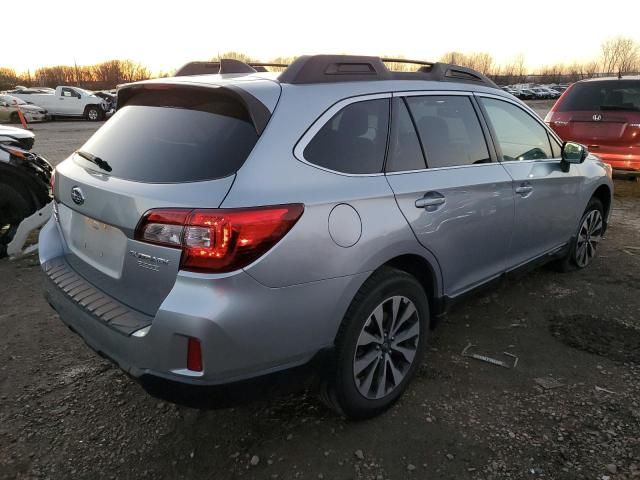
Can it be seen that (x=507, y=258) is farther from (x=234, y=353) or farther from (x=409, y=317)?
(x=234, y=353)

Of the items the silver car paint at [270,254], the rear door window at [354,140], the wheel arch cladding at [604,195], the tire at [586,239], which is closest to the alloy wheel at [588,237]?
the tire at [586,239]

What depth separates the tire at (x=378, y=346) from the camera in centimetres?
239

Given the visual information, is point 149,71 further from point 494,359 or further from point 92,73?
point 494,359

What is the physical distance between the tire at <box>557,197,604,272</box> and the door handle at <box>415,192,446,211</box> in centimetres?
229

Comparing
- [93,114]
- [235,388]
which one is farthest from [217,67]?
[93,114]

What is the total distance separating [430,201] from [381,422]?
1.20 metres

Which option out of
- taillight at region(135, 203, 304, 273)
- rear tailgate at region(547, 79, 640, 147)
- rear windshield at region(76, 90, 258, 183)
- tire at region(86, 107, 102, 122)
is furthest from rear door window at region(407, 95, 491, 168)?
tire at region(86, 107, 102, 122)

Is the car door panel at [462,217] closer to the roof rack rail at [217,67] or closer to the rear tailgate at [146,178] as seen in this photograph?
the rear tailgate at [146,178]

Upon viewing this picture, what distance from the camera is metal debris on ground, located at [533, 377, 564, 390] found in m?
2.99

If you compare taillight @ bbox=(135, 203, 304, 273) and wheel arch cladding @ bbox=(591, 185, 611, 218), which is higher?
taillight @ bbox=(135, 203, 304, 273)

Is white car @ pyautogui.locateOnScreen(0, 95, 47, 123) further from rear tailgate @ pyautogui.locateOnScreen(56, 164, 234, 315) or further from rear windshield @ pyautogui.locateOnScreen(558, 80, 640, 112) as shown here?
rear tailgate @ pyautogui.locateOnScreen(56, 164, 234, 315)

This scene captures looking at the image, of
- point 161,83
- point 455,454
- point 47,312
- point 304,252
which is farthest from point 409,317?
point 47,312

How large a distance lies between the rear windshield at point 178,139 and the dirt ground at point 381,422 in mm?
1334

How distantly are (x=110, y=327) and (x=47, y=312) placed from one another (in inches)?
85.9
